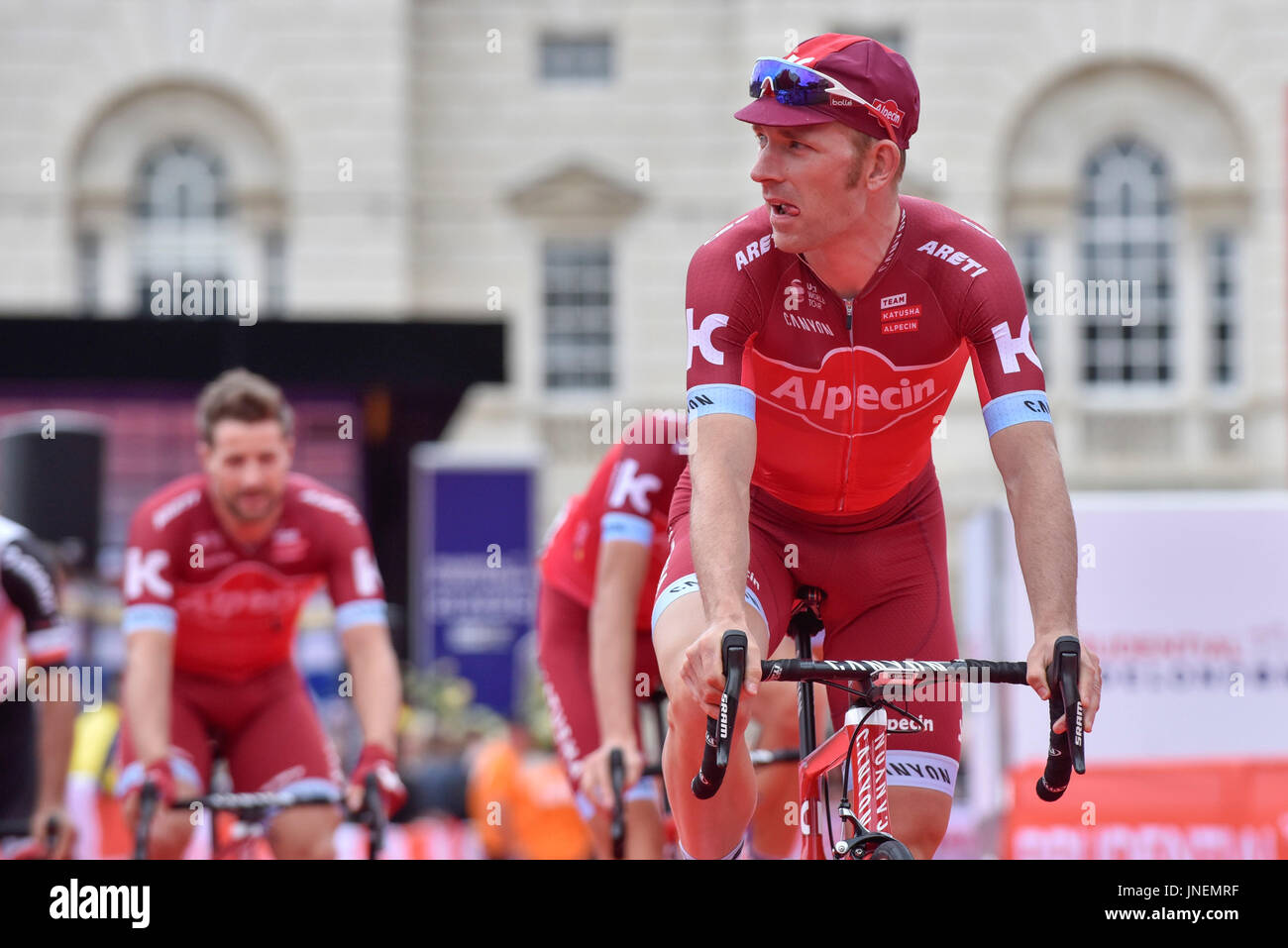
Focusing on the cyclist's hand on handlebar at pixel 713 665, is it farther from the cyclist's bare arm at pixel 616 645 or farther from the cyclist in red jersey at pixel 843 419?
the cyclist's bare arm at pixel 616 645

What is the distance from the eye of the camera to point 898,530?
15.0 ft

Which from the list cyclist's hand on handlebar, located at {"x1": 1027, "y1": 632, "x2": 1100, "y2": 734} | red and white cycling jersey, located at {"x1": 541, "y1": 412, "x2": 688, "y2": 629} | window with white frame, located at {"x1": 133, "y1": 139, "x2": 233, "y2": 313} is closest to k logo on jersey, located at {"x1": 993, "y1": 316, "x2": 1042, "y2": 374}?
cyclist's hand on handlebar, located at {"x1": 1027, "y1": 632, "x2": 1100, "y2": 734}

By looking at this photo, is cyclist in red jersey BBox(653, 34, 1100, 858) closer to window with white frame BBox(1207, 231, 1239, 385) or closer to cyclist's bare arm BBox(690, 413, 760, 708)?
cyclist's bare arm BBox(690, 413, 760, 708)

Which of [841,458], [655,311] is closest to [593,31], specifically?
[655,311]

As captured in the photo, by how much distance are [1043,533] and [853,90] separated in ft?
3.21

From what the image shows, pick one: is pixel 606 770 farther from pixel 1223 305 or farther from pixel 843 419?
pixel 1223 305

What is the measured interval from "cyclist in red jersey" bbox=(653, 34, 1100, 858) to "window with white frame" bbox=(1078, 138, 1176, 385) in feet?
83.5

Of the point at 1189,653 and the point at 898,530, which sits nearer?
the point at 898,530

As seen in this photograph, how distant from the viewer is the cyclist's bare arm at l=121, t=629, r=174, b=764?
5980 millimetres

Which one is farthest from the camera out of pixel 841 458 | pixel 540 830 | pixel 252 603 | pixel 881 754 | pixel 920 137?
pixel 920 137

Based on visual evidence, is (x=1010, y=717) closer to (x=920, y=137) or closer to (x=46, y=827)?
(x=46, y=827)

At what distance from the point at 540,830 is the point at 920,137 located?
18.7 meters

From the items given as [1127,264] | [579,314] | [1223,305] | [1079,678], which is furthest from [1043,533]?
[1223,305]

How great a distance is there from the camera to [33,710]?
24.3 ft
